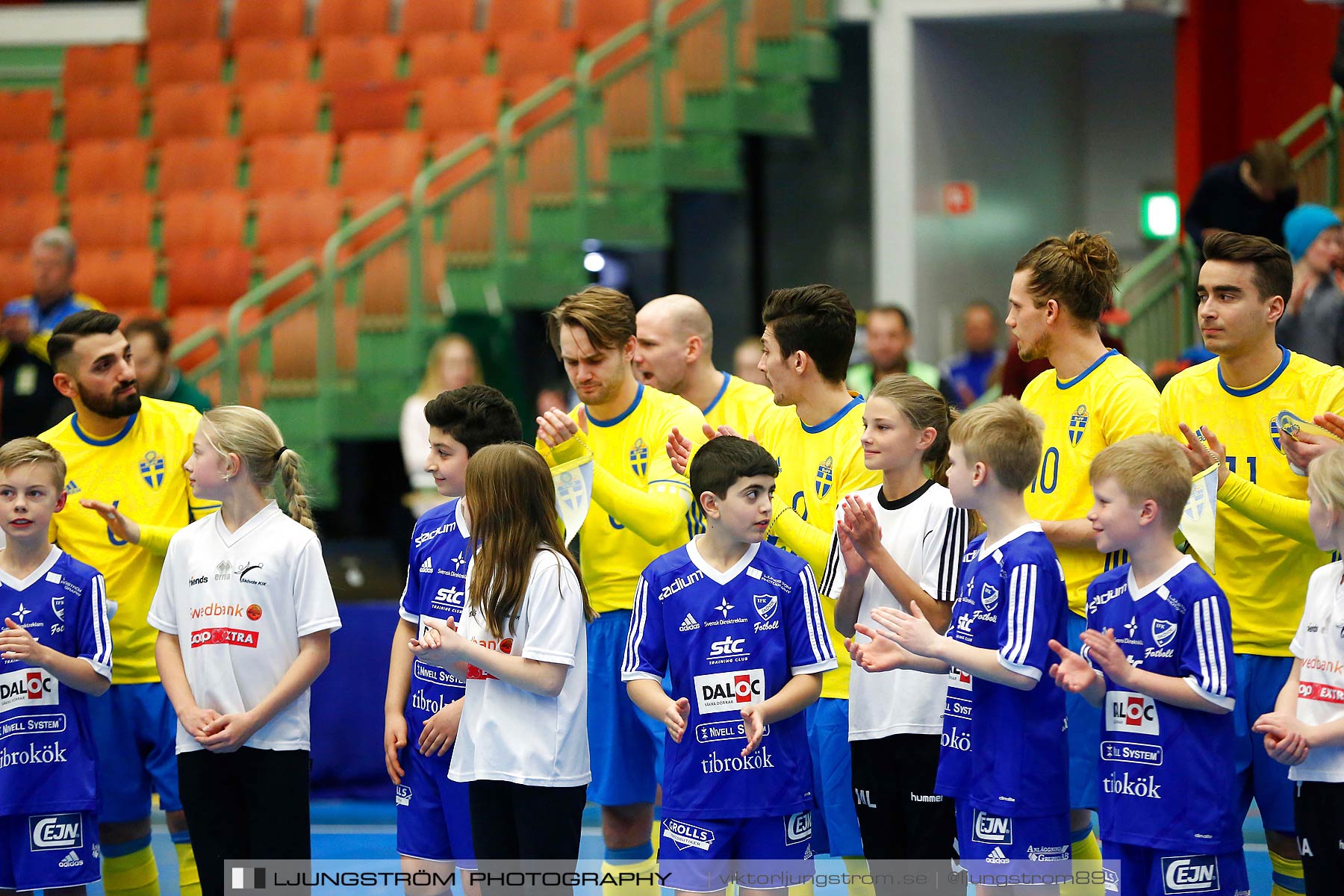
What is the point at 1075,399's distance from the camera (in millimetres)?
4719

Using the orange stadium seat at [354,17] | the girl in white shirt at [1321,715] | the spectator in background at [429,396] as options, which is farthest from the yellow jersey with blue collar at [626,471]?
the orange stadium seat at [354,17]

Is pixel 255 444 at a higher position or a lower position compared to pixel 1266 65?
lower

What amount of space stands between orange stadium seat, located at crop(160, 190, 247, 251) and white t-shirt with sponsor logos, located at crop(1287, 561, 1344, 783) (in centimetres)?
934

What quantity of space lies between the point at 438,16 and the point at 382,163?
1943mm

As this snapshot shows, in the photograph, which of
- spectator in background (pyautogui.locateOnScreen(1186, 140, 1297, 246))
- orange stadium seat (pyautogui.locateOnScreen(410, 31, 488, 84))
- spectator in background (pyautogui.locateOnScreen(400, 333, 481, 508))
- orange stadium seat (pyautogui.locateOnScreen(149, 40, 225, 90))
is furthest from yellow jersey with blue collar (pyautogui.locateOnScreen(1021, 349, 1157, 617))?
orange stadium seat (pyautogui.locateOnScreen(149, 40, 225, 90))

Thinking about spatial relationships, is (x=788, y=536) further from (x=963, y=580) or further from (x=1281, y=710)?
(x=1281, y=710)

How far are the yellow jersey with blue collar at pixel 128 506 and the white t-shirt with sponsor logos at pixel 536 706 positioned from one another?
1492 mm

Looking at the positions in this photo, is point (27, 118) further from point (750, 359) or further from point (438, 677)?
point (438, 677)

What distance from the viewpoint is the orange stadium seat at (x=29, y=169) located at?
12.8 m

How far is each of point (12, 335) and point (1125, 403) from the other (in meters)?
5.96

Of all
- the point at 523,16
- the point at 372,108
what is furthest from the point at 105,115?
the point at 523,16

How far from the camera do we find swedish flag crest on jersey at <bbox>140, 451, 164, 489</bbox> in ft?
17.3

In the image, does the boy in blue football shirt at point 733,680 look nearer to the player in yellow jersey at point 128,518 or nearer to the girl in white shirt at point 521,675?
the girl in white shirt at point 521,675

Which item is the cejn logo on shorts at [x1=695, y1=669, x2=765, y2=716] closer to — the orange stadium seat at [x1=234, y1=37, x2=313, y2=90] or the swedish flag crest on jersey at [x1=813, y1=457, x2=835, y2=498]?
the swedish flag crest on jersey at [x1=813, y1=457, x2=835, y2=498]
